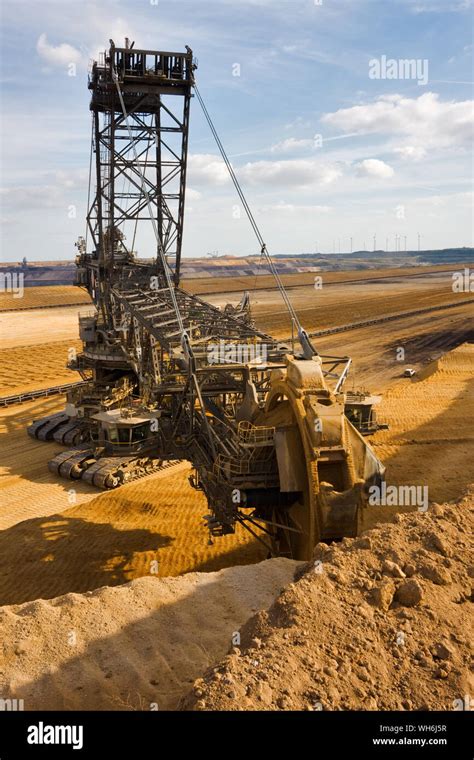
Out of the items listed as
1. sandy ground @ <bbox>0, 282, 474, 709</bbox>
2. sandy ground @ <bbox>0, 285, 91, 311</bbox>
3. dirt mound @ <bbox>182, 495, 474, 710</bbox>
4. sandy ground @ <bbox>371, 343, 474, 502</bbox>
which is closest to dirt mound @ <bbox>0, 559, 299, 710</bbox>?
sandy ground @ <bbox>0, 282, 474, 709</bbox>

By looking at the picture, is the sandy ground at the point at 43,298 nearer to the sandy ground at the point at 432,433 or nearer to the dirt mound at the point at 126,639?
the sandy ground at the point at 432,433

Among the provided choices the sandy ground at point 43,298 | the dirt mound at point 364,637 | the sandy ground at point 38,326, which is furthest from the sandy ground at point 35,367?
the sandy ground at point 43,298

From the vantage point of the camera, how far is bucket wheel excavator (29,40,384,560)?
9.63 m

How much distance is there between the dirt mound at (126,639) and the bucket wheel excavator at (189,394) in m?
1.96

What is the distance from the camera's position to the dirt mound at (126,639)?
6.20 metres

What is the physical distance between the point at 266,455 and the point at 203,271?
590 ft

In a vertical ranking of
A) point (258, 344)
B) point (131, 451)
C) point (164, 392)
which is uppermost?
point (258, 344)

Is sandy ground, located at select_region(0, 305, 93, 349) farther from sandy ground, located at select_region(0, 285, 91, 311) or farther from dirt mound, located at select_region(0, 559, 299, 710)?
dirt mound, located at select_region(0, 559, 299, 710)

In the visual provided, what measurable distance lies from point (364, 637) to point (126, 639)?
305cm

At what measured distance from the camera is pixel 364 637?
19.0ft

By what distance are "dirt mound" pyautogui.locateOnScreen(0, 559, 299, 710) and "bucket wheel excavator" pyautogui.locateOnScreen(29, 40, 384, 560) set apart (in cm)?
196

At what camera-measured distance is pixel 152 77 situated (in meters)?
21.4

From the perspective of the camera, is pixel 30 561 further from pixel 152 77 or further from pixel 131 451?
pixel 152 77

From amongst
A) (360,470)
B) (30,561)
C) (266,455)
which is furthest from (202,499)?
(360,470)
